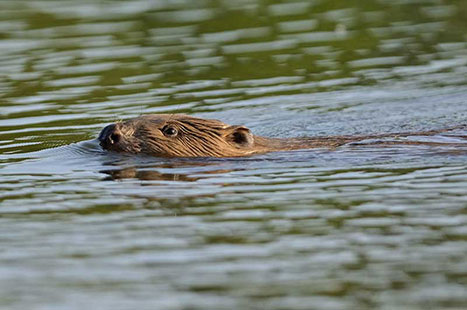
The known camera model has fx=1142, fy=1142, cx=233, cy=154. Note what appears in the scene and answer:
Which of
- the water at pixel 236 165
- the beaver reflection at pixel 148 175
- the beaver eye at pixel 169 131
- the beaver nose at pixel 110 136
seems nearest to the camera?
the water at pixel 236 165

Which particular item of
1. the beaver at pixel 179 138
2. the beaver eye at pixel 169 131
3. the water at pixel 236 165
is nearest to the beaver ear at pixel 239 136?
the beaver at pixel 179 138

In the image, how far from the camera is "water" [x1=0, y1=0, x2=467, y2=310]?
5805 mm

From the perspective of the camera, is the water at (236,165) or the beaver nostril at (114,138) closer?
the water at (236,165)

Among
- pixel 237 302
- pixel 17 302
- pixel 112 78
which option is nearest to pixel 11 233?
pixel 17 302

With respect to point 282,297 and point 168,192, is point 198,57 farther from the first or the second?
point 282,297

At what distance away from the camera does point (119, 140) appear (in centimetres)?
923

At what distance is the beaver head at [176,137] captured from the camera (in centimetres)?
927

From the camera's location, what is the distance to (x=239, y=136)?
9477 mm

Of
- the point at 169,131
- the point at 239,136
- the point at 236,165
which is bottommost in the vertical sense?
the point at 236,165

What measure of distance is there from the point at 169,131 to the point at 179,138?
0.10 metres

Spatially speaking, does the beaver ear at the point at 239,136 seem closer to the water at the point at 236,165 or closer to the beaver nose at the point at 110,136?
the water at the point at 236,165

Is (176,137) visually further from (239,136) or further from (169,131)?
(239,136)

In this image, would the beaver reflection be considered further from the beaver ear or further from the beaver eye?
the beaver ear

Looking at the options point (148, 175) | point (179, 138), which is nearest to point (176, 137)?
point (179, 138)
